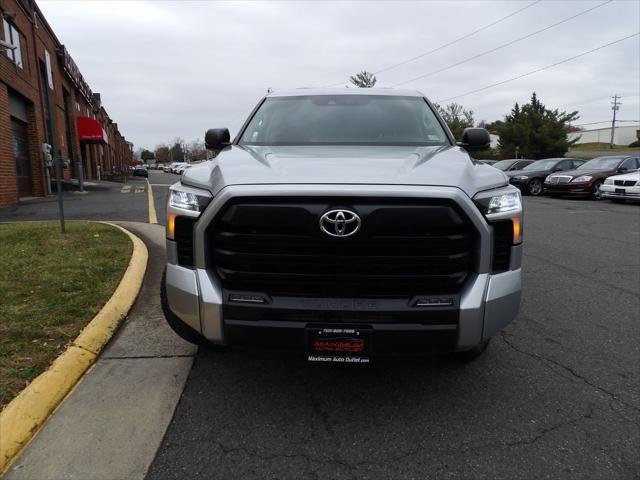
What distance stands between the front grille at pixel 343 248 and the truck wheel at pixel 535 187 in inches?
718

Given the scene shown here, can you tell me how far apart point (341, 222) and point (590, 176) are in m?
16.9

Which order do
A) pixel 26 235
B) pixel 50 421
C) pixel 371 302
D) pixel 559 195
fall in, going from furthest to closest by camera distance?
pixel 559 195, pixel 26 235, pixel 50 421, pixel 371 302

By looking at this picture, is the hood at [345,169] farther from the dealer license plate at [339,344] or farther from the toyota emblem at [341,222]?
the dealer license plate at [339,344]

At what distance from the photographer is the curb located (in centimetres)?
231

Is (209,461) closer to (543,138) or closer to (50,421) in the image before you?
(50,421)

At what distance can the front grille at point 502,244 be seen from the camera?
2.45 meters

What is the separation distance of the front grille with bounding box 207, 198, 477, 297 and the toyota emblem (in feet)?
0.09

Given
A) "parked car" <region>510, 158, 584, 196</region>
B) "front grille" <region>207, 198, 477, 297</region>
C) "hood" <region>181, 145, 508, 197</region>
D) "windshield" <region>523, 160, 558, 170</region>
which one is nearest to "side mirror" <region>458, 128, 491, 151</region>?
"hood" <region>181, 145, 508, 197</region>

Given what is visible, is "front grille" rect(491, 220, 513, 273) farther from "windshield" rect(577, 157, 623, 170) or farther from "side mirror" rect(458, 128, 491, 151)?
"windshield" rect(577, 157, 623, 170)

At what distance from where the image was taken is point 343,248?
2355 millimetres

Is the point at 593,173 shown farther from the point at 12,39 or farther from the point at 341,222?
the point at 12,39

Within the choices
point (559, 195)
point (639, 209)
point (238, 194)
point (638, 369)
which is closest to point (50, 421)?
point (238, 194)

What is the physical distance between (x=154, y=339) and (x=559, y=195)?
1780 centimetres

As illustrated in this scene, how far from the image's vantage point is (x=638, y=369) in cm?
316
